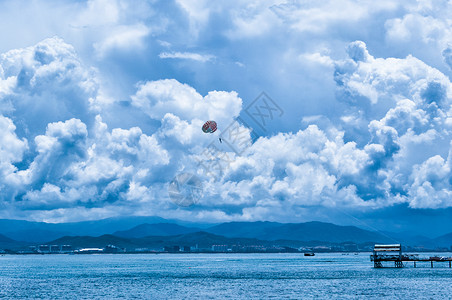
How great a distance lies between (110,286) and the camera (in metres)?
147

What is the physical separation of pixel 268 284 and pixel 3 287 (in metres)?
67.2

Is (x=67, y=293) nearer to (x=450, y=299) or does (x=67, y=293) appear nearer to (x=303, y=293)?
(x=303, y=293)

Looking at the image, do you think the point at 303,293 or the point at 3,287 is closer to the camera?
the point at 303,293

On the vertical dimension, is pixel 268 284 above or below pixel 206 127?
below

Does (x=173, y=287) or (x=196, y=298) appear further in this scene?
(x=173, y=287)

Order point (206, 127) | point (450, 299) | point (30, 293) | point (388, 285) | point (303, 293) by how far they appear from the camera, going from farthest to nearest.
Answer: point (206, 127) < point (388, 285) < point (30, 293) < point (303, 293) < point (450, 299)

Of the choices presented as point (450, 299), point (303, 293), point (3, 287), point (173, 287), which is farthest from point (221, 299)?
point (3, 287)

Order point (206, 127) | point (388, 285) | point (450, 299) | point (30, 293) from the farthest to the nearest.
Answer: point (206, 127) < point (388, 285) < point (30, 293) < point (450, 299)

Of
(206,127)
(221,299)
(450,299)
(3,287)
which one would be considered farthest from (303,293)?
(3,287)

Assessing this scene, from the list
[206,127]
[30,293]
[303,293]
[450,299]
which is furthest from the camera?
[206,127]

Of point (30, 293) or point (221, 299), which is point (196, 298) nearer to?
point (221, 299)

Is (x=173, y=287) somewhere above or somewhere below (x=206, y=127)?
below

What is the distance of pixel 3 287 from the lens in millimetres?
148125

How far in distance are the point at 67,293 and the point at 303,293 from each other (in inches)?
2045
